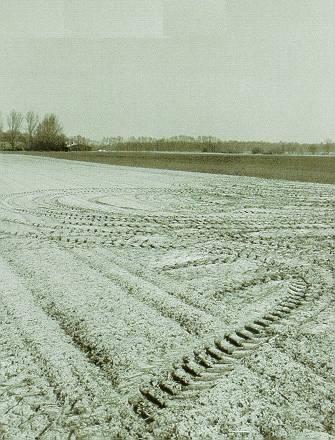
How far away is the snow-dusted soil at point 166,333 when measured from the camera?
187 cm

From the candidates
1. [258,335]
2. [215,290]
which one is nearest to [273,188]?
[215,290]

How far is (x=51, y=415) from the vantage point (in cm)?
186

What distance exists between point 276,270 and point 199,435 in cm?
257

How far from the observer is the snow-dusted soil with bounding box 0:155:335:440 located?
1867 millimetres

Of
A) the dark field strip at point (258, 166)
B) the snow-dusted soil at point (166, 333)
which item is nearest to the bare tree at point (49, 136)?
the dark field strip at point (258, 166)

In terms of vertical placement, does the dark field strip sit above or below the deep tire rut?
above

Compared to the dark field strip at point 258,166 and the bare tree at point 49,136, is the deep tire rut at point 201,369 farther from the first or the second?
the bare tree at point 49,136

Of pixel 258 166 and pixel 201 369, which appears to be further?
pixel 258 166

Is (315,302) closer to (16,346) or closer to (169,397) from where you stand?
(169,397)

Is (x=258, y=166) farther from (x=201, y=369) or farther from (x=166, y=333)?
(x=201, y=369)

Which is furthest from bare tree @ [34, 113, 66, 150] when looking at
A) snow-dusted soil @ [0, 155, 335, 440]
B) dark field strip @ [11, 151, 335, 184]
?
snow-dusted soil @ [0, 155, 335, 440]

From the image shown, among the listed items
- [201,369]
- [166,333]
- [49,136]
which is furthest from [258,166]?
[49,136]

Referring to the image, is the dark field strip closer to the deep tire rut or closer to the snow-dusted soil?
the snow-dusted soil

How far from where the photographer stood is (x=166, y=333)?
8.77ft
